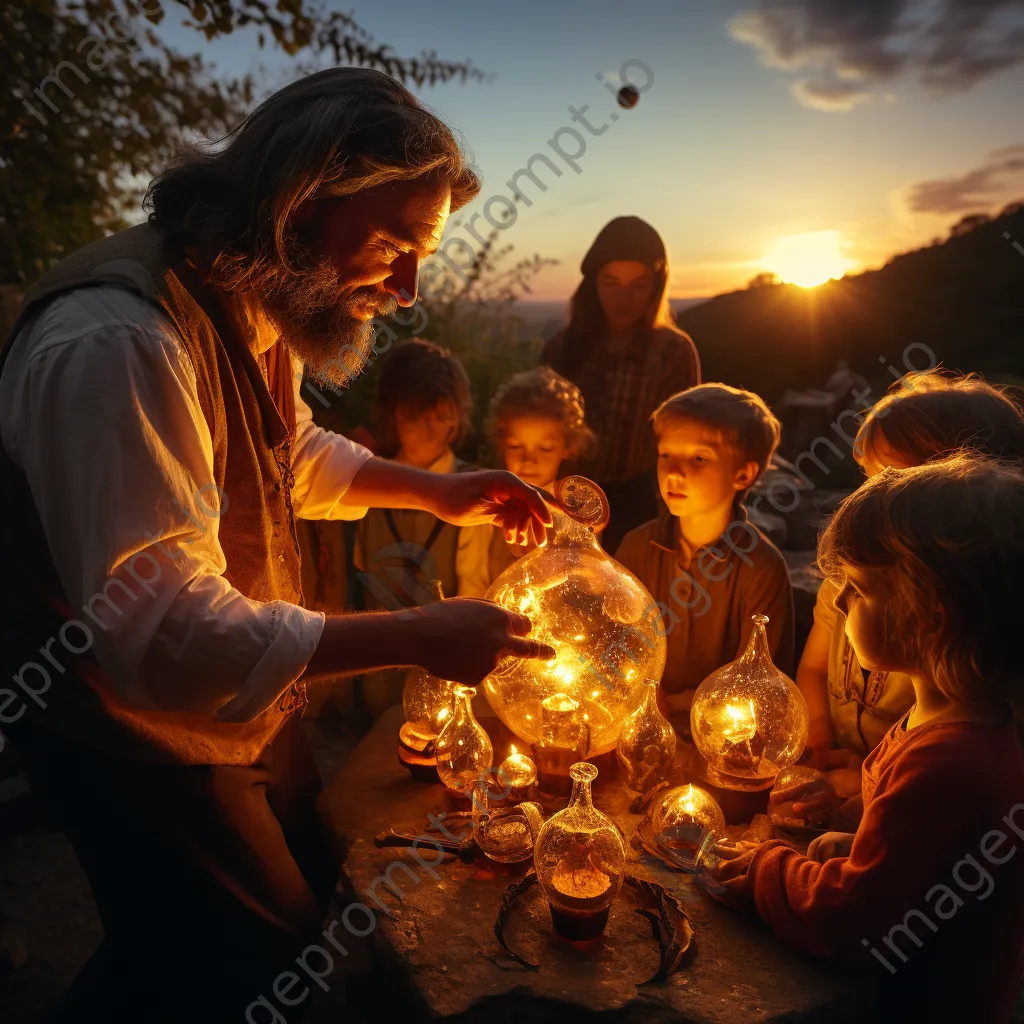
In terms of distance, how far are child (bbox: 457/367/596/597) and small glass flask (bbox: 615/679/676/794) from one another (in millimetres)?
1424

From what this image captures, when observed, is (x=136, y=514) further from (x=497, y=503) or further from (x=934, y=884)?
(x=934, y=884)

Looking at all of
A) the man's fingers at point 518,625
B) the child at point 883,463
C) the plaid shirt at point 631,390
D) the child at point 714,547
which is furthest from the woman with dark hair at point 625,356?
the man's fingers at point 518,625

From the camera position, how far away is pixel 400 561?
390 centimetres

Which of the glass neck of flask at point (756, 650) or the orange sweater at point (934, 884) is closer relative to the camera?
the orange sweater at point (934, 884)

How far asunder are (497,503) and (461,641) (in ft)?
2.83

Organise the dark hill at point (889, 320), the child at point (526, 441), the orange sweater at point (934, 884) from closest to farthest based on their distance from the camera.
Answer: the orange sweater at point (934, 884) < the child at point (526, 441) < the dark hill at point (889, 320)

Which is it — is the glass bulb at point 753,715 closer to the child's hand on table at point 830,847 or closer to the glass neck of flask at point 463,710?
the child's hand on table at point 830,847

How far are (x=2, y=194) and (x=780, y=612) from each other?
4.25 m

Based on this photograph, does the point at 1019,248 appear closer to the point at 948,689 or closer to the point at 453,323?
the point at 453,323

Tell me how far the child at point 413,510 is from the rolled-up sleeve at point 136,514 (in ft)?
7.26

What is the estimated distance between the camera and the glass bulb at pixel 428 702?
2486 mm

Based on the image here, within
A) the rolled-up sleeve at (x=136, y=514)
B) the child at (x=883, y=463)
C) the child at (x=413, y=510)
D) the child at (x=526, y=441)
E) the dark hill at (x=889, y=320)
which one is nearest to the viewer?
the rolled-up sleeve at (x=136, y=514)

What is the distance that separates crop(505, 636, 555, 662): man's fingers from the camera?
71.8 inches

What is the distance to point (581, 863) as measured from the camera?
5.87ft
